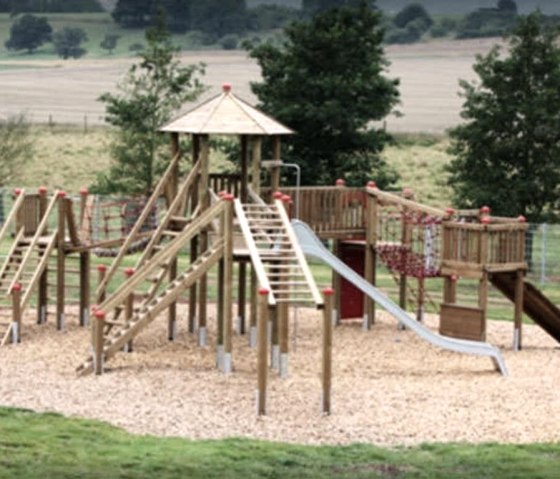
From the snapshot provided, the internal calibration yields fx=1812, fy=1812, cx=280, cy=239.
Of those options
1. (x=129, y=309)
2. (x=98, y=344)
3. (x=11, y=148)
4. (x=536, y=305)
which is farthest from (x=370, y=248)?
(x=11, y=148)

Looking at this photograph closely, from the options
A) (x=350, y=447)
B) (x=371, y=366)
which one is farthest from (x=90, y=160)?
(x=350, y=447)

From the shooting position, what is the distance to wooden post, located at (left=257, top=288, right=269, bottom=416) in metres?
26.3

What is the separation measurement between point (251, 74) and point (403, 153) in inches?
1497

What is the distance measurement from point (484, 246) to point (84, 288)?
8.22m

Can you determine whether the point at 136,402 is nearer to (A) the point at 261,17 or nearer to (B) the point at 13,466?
(B) the point at 13,466

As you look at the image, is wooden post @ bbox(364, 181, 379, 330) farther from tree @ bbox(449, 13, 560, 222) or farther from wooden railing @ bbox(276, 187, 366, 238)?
tree @ bbox(449, 13, 560, 222)

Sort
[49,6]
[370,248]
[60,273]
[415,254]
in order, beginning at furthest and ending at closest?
[49,6] → [370,248] → [415,254] → [60,273]

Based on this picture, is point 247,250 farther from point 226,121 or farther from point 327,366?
point 327,366

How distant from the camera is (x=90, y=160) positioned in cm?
8344

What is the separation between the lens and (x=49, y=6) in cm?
12050

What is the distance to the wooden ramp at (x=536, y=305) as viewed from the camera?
113ft

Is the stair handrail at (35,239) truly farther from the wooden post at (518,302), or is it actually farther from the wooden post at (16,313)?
the wooden post at (518,302)

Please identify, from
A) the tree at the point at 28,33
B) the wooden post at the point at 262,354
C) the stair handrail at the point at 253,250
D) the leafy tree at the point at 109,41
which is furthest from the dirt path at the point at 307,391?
the leafy tree at the point at 109,41

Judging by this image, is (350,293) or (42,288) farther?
(350,293)
